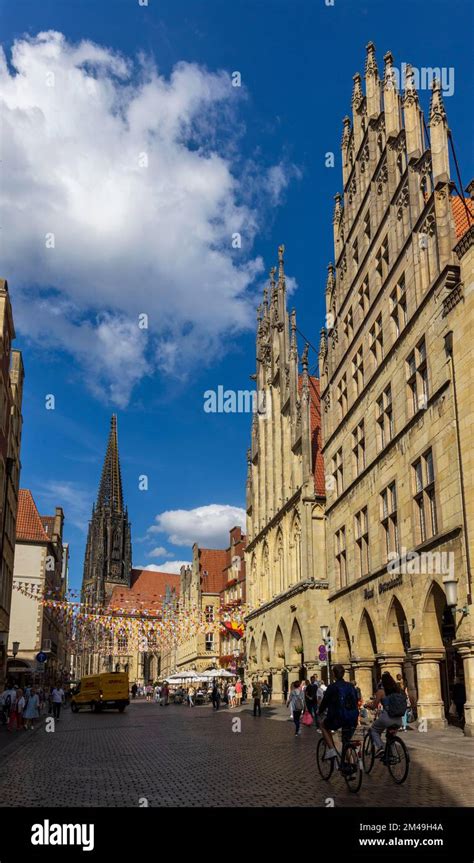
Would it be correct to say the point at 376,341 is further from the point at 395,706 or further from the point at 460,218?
the point at 395,706

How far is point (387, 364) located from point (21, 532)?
4322 centimetres

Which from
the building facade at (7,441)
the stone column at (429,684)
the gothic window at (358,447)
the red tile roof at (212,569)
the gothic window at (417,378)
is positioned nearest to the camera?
the stone column at (429,684)

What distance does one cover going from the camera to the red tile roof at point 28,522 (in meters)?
62.2

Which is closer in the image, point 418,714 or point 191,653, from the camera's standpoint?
point 418,714

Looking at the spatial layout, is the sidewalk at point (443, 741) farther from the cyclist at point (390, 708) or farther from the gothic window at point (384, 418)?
the gothic window at point (384, 418)

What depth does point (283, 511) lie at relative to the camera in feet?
146

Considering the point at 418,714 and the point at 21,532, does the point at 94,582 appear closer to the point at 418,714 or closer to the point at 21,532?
the point at 21,532

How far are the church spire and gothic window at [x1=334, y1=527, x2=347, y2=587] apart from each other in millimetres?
123062

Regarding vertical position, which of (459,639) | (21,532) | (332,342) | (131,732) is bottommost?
(131,732)

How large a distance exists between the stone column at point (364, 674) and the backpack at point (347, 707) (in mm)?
18077

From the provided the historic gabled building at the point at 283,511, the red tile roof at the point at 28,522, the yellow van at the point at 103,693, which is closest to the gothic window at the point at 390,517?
the historic gabled building at the point at 283,511

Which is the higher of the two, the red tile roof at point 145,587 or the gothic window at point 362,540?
the red tile roof at point 145,587

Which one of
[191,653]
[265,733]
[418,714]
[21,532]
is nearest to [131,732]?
[265,733]
